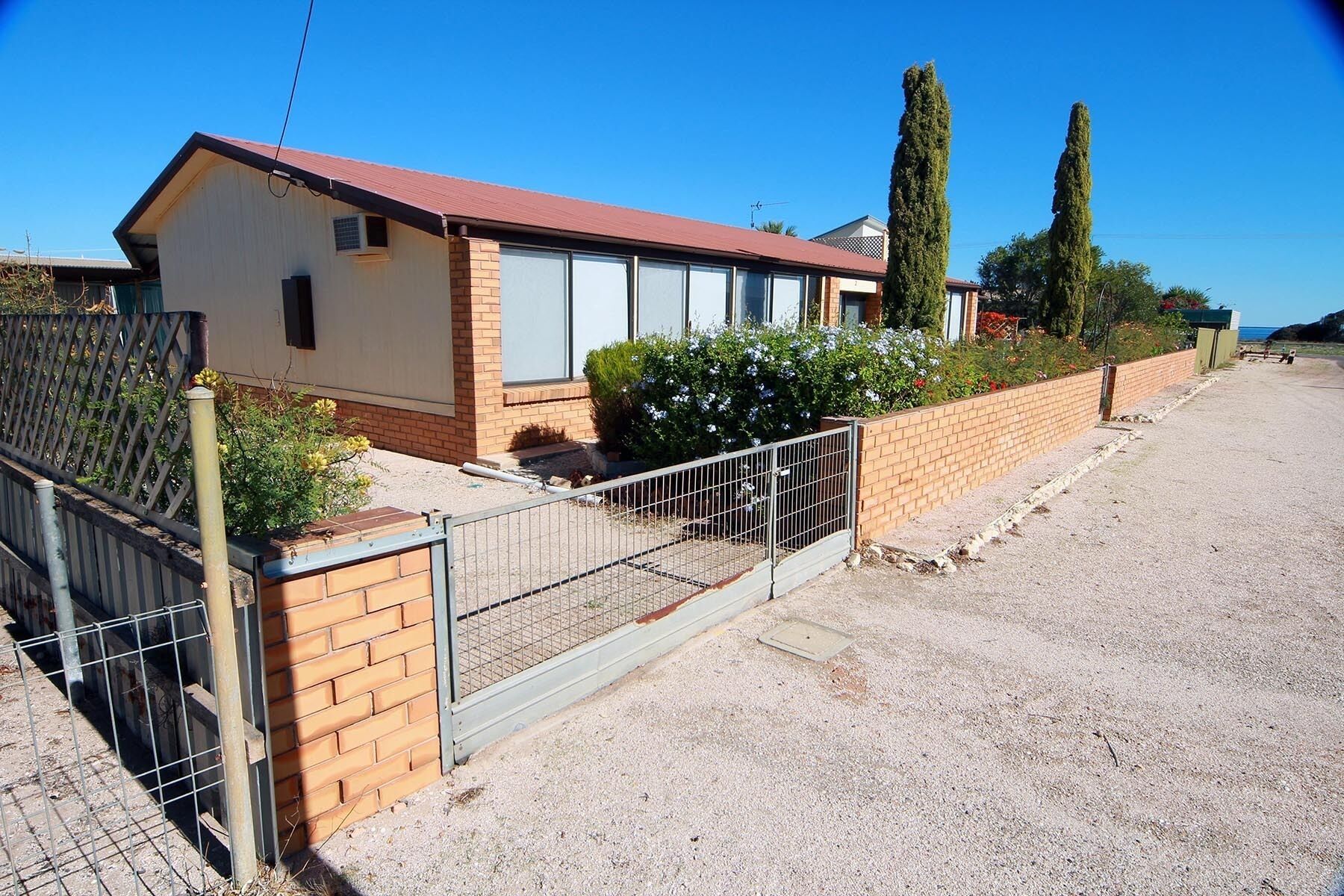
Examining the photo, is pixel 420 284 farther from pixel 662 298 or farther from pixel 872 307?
pixel 872 307

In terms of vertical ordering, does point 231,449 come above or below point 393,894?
above

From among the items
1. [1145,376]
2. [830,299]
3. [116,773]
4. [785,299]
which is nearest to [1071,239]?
[1145,376]

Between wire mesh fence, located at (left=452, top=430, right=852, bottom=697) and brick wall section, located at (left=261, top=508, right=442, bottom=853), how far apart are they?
56 cm

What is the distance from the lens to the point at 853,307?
16.9 metres

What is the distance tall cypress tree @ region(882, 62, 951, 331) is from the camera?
12.8 meters

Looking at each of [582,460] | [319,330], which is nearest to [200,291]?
[319,330]

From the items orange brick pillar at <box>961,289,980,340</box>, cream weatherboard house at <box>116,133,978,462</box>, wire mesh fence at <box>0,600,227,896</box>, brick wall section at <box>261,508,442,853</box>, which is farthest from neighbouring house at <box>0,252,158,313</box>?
orange brick pillar at <box>961,289,980,340</box>

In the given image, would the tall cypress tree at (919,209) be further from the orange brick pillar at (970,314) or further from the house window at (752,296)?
the orange brick pillar at (970,314)

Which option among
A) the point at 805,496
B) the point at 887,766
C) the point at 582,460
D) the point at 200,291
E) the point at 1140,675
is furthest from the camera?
the point at 200,291

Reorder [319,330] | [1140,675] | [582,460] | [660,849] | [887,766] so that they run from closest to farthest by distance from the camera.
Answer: [660,849] → [887,766] → [1140,675] → [582,460] → [319,330]

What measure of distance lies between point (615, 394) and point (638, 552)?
3.49m

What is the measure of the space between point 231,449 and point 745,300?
35.2ft

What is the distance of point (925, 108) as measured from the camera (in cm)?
1275

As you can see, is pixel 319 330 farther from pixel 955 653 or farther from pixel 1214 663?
pixel 1214 663
